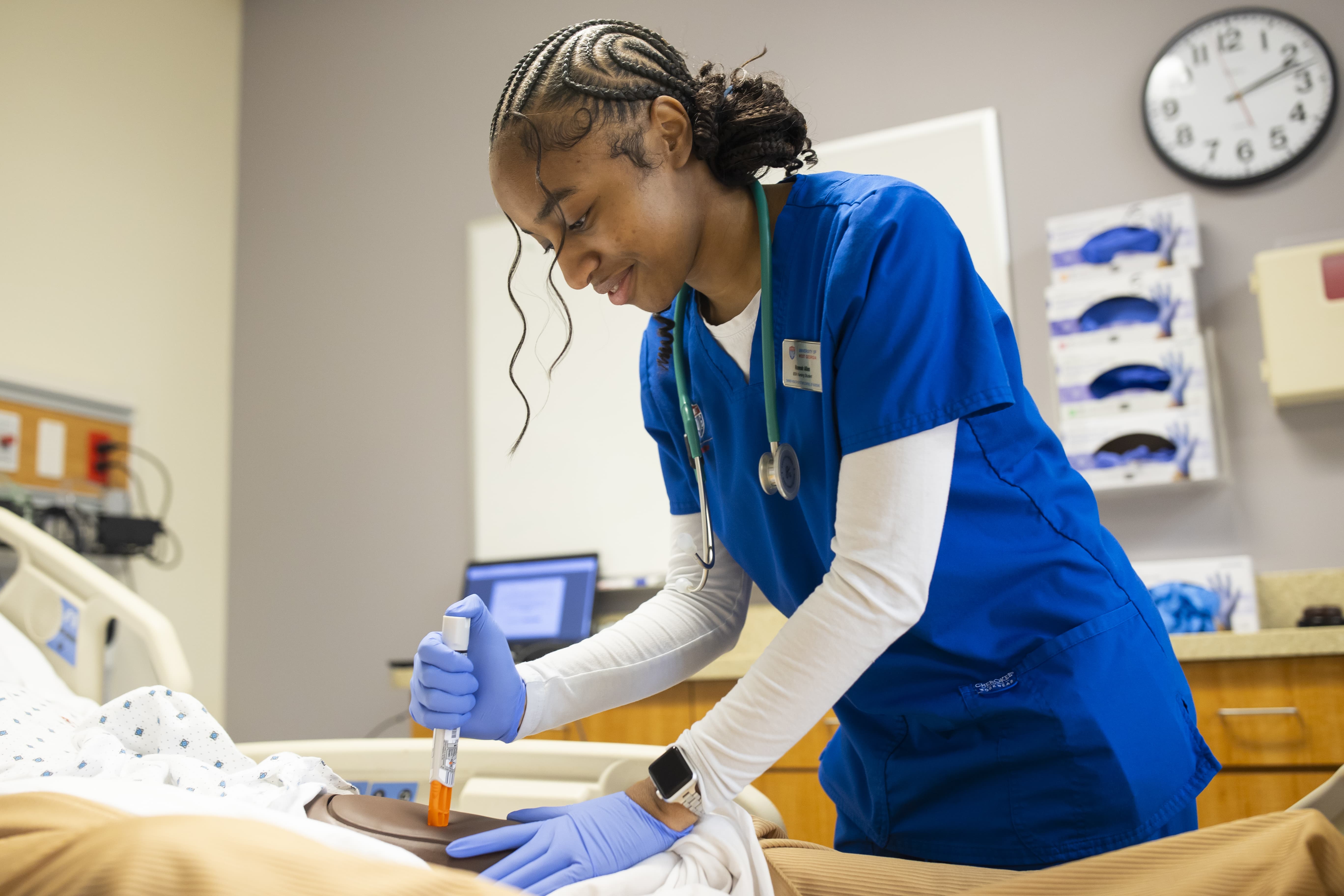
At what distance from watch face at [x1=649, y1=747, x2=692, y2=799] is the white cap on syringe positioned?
21 centimetres

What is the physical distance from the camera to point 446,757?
3.05ft

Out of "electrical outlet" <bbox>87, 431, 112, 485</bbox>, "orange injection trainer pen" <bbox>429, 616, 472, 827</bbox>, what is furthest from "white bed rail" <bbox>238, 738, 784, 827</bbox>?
"electrical outlet" <bbox>87, 431, 112, 485</bbox>

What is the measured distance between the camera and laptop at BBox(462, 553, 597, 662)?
2543 mm

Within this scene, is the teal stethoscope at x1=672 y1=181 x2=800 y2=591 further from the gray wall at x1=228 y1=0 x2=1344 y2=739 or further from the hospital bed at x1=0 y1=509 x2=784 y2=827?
the gray wall at x1=228 y1=0 x2=1344 y2=739

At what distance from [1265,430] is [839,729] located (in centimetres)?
165

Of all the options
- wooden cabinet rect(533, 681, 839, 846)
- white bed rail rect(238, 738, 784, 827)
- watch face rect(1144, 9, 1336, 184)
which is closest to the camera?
white bed rail rect(238, 738, 784, 827)

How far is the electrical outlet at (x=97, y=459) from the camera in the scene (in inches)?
112

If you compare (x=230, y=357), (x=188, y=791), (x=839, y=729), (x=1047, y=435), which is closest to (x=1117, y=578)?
(x=1047, y=435)

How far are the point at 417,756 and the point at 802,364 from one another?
814 mm

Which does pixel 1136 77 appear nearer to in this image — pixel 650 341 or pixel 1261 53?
pixel 1261 53

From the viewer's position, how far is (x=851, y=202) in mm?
958

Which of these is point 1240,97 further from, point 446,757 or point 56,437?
point 56,437

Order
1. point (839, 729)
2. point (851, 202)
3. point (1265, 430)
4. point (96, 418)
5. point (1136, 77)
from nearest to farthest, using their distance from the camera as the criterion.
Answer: point (851, 202), point (839, 729), point (1265, 430), point (1136, 77), point (96, 418)

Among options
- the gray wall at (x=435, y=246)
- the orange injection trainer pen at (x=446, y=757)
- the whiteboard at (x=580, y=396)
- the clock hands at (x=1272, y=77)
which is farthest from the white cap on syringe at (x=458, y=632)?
the clock hands at (x=1272, y=77)
